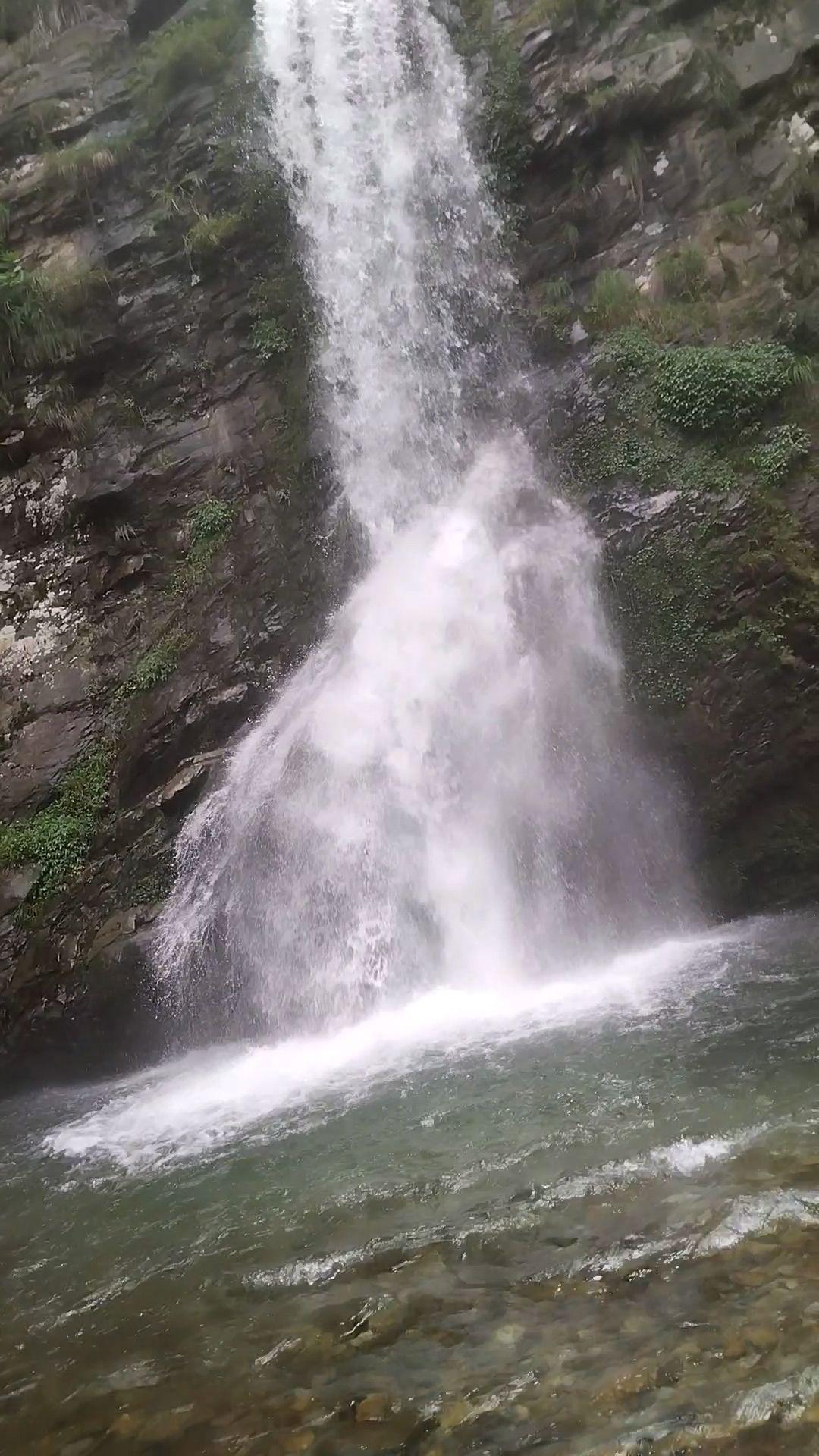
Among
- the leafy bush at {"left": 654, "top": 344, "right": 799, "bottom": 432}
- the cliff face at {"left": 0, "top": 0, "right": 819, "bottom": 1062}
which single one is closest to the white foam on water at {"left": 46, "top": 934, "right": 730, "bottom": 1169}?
the cliff face at {"left": 0, "top": 0, "right": 819, "bottom": 1062}

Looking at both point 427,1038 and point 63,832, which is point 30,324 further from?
point 427,1038

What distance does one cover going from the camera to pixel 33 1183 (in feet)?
21.9

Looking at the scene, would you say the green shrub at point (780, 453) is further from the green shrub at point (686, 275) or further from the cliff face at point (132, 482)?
the cliff face at point (132, 482)

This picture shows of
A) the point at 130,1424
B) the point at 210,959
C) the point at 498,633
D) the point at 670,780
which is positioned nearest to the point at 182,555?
the point at 498,633

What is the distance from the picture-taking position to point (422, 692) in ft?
37.0

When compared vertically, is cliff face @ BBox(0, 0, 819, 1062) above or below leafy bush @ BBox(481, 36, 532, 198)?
below

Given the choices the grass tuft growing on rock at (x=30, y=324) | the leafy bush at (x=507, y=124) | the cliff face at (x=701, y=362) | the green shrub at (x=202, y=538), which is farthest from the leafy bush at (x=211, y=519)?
the leafy bush at (x=507, y=124)

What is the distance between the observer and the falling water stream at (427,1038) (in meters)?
3.29

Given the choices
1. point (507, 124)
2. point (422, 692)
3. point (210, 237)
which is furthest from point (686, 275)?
point (210, 237)

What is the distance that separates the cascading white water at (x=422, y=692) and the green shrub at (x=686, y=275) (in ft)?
8.15

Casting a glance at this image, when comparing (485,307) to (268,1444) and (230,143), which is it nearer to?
(230,143)

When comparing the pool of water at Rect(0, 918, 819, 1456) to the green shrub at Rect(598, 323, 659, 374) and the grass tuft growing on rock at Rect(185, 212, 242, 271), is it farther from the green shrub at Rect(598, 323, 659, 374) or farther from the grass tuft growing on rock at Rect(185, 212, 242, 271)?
the grass tuft growing on rock at Rect(185, 212, 242, 271)

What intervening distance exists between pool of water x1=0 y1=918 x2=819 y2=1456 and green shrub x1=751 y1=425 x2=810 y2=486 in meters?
5.63

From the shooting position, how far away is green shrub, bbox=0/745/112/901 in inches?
450
